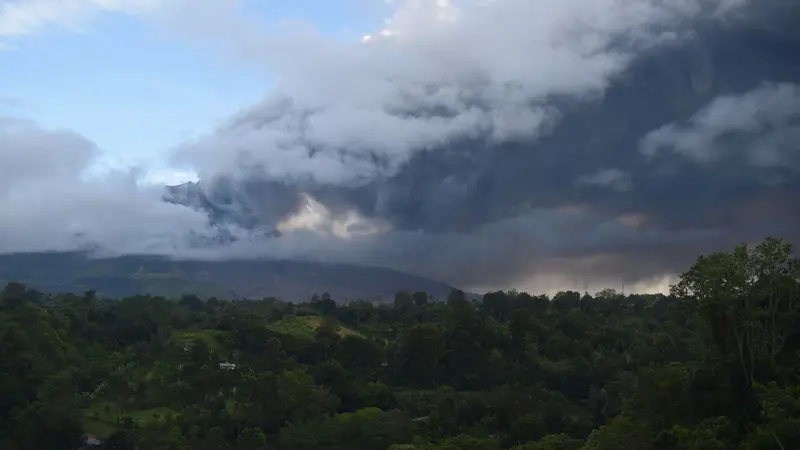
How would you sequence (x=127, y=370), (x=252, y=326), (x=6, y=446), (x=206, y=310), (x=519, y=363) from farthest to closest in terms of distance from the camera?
(x=206, y=310) → (x=252, y=326) → (x=519, y=363) → (x=127, y=370) → (x=6, y=446)

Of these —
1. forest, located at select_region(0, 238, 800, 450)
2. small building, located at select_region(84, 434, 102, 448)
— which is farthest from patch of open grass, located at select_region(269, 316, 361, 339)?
small building, located at select_region(84, 434, 102, 448)

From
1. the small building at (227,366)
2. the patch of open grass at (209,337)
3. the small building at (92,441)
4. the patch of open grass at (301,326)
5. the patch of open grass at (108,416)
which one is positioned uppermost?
the patch of open grass at (301,326)

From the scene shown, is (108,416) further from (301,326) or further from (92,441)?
(301,326)

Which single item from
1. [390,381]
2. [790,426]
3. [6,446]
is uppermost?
[790,426]

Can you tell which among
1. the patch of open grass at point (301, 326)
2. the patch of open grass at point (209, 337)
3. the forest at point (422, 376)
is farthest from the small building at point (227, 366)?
the patch of open grass at point (301, 326)

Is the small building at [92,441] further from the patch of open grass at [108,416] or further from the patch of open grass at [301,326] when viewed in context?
the patch of open grass at [301,326]

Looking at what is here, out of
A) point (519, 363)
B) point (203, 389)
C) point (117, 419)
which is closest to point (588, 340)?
point (519, 363)

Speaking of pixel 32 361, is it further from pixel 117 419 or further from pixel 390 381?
pixel 390 381

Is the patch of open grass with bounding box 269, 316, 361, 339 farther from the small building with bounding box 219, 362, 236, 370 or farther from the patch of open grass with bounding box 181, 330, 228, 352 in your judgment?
the small building with bounding box 219, 362, 236, 370
